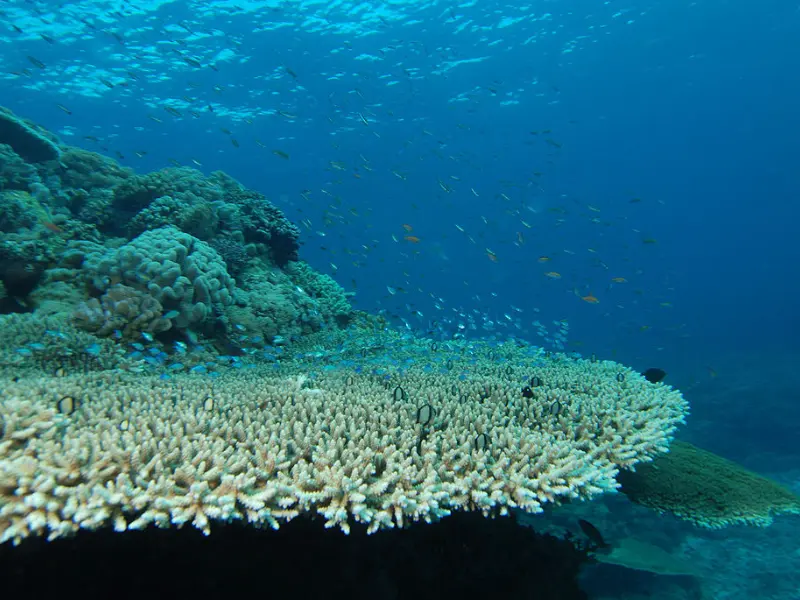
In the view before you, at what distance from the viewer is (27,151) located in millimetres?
14156

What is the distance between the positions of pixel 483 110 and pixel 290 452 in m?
53.7

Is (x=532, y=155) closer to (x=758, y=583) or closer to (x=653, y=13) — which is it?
(x=653, y=13)

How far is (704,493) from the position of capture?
22.9 feet

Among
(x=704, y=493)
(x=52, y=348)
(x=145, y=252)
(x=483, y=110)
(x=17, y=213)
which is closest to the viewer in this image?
(x=704, y=493)

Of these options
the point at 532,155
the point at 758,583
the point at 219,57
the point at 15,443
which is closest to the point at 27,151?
the point at 15,443

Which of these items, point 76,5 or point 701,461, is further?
point 76,5

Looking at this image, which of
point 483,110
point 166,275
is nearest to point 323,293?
point 166,275

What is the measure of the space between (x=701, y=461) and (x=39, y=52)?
46.7 metres

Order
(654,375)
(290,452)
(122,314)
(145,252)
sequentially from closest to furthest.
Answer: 1. (290,452)
2. (654,375)
3. (122,314)
4. (145,252)

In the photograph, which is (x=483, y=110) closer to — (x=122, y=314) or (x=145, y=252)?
(x=145, y=252)

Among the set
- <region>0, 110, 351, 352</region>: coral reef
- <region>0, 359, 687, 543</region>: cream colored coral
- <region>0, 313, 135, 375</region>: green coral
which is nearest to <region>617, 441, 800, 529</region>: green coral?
<region>0, 359, 687, 543</region>: cream colored coral

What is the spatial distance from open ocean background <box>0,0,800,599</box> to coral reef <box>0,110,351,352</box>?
6.97 feet

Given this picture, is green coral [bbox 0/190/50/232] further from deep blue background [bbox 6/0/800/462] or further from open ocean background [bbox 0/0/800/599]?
deep blue background [bbox 6/0/800/462]

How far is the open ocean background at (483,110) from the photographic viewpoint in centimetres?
2000
